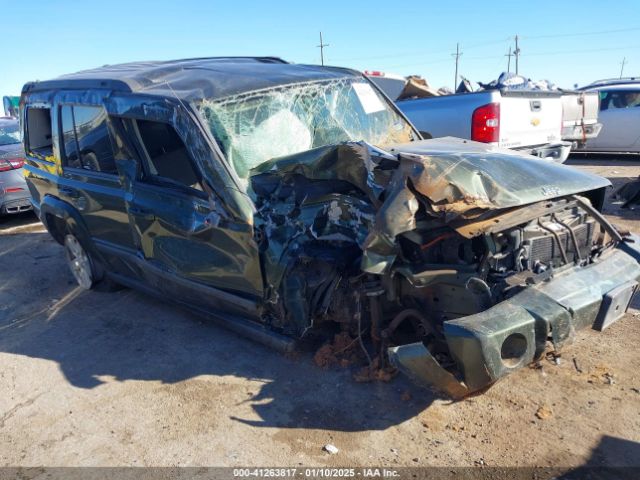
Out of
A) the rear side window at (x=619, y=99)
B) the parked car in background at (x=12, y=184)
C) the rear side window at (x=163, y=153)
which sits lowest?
the parked car in background at (x=12, y=184)

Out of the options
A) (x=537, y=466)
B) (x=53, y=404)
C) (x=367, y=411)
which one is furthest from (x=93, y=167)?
(x=537, y=466)

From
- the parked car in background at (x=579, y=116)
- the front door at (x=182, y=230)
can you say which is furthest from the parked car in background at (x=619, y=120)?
the front door at (x=182, y=230)

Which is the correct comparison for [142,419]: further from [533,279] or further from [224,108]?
[533,279]

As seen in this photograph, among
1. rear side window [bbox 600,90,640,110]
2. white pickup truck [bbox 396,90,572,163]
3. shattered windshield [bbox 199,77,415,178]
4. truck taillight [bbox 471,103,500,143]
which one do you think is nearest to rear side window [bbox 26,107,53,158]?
shattered windshield [bbox 199,77,415,178]

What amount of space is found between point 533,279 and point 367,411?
1.24 metres

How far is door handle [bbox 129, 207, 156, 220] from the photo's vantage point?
163 inches

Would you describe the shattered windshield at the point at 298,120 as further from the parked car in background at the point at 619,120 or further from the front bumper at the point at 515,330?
the parked car in background at the point at 619,120

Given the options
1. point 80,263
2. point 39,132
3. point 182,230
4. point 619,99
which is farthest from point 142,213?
point 619,99

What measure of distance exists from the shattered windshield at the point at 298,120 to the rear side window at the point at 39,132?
8.57 feet

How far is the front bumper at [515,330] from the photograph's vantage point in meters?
2.61

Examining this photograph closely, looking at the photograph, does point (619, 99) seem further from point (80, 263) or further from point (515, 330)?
point (80, 263)

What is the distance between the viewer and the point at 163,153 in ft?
14.5

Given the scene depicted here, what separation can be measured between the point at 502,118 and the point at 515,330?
17.0 feet

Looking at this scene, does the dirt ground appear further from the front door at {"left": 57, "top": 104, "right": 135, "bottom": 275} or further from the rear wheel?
the rear wheel
